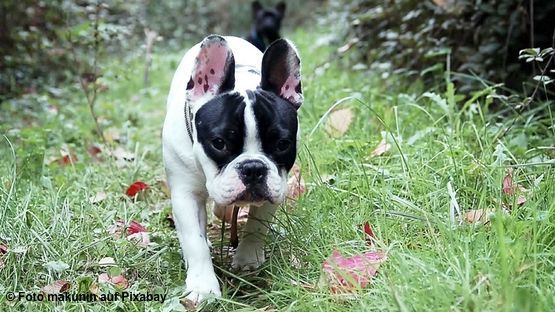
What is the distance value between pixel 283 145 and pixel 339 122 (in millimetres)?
1648

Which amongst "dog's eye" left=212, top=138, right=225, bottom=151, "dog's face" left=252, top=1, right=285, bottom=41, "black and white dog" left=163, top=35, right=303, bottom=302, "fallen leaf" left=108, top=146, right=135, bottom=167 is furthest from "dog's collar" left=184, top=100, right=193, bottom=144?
"dog's face" left=252, top=1, right=285, bottom=41

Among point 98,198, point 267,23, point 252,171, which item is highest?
point 252,171

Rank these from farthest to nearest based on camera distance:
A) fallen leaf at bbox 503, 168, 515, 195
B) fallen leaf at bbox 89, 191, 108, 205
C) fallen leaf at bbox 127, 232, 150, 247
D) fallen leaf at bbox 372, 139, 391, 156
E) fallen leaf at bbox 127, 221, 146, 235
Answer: fallen leaf at bbox 372, 139, 391, 156 → fallen leaf at bbox 89, 191, 108, 205 → fallen leaf at bbox 127, 221, 146, 235 → fallen leaf at bbox 127, 232, 150, 247 → fallen leaf at bbox 503, 168, 515, 195

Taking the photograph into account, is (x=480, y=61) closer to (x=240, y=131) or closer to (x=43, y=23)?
(x=240, y=131)

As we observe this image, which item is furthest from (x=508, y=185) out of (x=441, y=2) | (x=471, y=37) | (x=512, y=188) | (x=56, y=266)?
(x=471, y=37)

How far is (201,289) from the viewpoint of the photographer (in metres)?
2.47

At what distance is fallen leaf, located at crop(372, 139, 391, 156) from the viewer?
3.47m

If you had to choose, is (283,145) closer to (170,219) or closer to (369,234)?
(369,234)

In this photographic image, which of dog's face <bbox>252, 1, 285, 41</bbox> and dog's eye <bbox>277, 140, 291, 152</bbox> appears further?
dog's face <bbox>252, 1, 285, 41</bbox>

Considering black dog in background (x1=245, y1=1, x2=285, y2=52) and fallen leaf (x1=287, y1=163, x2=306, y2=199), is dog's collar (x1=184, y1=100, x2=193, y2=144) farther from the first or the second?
black dog in background (x1=245, y1=1, x2=285, y2=52)

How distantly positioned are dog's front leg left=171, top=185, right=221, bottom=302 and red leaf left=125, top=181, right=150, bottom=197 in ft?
3.02

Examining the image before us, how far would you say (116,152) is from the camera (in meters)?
4.33

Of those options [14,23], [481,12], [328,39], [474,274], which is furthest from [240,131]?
[328,39]

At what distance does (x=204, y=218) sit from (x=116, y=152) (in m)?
1.75
